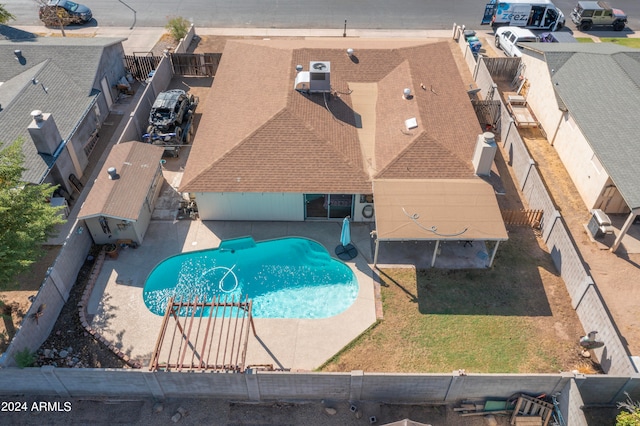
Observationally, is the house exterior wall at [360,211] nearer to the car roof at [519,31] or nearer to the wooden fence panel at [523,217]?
the wooden fence panel at [523,217]

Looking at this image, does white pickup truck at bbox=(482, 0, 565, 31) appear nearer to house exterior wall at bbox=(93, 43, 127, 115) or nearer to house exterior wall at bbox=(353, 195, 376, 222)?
house exterior wall at bbox=(353, 195, 376, 222)

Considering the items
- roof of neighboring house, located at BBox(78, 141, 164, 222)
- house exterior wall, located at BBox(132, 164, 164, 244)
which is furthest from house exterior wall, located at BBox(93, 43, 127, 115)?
house exterior wall, located at BBox(132, 164, 164, 244)

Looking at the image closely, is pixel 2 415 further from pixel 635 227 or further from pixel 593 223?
pixel 635 227

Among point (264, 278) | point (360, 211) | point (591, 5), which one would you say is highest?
point (591, 5)

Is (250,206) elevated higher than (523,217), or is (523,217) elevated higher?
(523,217)

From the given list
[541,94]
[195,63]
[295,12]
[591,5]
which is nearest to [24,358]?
[195,63]

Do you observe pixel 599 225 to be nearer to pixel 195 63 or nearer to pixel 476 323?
pixel 476 323

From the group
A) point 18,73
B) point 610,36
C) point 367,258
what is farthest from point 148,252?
point 610,36
